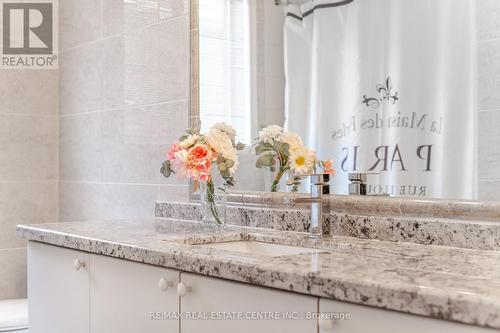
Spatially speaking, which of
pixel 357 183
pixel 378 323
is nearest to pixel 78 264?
pixel 357 183

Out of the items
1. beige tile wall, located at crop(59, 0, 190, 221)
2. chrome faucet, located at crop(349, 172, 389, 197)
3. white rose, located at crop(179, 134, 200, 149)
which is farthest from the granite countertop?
beige tile wall, located at crop(59, 0, 190, 221)

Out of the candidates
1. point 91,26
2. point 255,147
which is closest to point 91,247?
point 255,147

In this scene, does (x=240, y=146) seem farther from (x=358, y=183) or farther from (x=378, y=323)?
(x=378, y=323)

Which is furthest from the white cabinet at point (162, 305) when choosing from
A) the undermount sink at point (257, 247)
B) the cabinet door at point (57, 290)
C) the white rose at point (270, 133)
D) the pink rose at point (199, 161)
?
the white rose at point (270, 133)

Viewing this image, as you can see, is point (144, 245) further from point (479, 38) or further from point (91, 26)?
A: point (91, 26)

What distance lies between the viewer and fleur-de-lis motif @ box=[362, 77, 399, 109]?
162 centimetres

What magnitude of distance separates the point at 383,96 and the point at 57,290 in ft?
3.58

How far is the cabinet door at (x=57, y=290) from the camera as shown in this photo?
1758 millimetres

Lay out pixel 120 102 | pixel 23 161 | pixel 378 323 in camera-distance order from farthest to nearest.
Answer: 1. pixel 23 161
2. pixel 120 102
3. pixel 378 323

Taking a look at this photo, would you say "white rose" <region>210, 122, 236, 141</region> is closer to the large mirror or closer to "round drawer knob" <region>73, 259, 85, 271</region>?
the large mirror

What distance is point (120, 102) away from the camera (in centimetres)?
261

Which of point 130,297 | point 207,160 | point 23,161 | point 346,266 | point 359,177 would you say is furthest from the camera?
point 23,161

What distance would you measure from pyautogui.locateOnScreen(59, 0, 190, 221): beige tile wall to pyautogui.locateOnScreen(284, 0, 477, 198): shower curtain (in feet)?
1.94

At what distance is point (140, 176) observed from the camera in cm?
248
